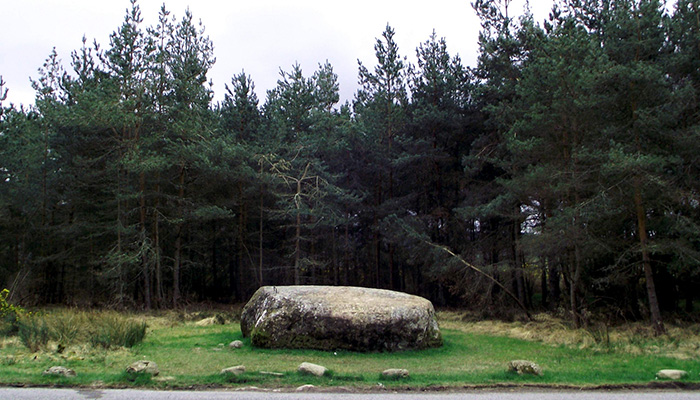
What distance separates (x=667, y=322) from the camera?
635 inches

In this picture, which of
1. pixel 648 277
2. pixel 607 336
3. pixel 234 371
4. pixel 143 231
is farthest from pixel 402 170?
pixel 234 371

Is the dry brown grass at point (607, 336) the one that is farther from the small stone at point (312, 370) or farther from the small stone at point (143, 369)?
the small stone at point (143, 369)

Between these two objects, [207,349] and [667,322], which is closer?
[207,349]

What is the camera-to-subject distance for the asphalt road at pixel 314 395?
6184 millimetres

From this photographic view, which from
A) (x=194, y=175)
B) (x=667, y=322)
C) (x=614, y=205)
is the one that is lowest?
(x=667, y=322)

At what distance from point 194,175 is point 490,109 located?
1478 cm

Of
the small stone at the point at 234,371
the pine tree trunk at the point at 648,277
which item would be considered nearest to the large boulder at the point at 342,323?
the small stone at the point at 234,371

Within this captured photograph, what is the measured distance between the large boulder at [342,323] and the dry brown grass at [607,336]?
365cm

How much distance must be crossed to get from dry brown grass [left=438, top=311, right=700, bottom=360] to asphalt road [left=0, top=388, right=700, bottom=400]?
4322 mm

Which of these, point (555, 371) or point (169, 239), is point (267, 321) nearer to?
point (555, 371)

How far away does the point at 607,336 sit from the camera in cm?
1138

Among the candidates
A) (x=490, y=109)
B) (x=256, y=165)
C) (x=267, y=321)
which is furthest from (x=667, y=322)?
(x=256, y=165)

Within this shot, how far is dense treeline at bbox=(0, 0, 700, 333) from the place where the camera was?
562 inches

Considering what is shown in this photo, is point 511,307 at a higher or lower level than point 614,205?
lower
